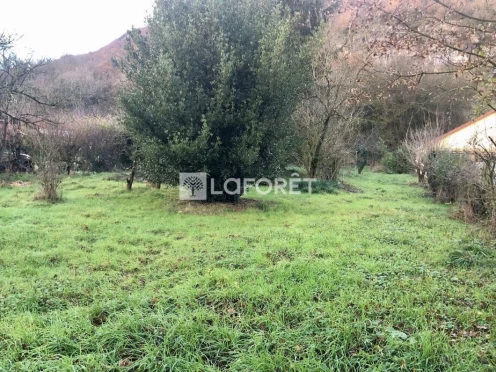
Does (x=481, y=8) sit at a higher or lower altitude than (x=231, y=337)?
higher

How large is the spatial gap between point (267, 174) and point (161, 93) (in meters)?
3.44

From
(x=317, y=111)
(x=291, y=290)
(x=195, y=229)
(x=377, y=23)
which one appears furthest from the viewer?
(x=317, y=111)

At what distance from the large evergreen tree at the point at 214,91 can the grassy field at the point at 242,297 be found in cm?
219

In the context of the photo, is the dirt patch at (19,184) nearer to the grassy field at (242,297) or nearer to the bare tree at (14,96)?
the bare tree at (14,96)

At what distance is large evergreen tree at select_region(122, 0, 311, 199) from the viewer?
8125 millimetres

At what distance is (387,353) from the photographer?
2588 mm

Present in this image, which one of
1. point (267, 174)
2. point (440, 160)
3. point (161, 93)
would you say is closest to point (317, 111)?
point (440, 160)

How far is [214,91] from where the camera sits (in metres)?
8.32

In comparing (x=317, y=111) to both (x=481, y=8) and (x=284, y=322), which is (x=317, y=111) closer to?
(x=481, y=8)

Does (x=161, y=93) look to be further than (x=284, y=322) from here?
Yes

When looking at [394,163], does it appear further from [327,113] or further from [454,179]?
[454,179]

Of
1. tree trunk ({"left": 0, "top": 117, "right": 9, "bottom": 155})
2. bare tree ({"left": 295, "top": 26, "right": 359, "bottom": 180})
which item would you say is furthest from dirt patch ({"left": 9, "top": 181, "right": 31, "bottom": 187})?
bare tree ({"left": 295, "top": 26, "right": 359, "bottom": 180})

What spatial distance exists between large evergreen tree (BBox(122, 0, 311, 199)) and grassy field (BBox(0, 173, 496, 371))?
2.19 m

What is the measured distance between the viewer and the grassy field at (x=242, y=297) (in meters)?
2.61
